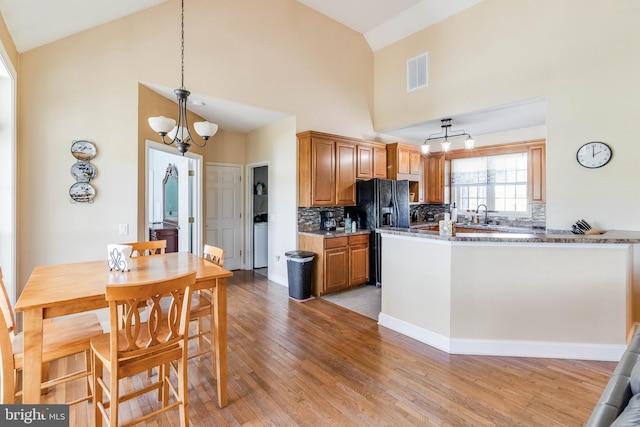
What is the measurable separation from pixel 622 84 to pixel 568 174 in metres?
1.04

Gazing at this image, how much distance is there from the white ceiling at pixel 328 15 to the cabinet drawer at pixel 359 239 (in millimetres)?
2190

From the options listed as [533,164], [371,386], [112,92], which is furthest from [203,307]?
[533,164]

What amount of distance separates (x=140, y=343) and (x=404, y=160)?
5.29 meters

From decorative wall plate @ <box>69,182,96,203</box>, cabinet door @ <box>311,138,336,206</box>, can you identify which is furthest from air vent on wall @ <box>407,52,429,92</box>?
decorative wall plate @ <box>69,182,96,203</box>

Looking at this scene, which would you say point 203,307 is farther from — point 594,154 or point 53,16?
point 594,154

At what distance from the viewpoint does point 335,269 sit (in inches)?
186

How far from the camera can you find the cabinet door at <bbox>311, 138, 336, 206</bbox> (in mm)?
4781

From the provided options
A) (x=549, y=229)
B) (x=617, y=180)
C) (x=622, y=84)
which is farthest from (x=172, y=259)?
(x=622, y=84)

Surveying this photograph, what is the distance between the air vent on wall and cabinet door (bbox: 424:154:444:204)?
2217mm

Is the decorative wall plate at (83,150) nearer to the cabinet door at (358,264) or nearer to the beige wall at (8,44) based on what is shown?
the beige wall at (8,44)

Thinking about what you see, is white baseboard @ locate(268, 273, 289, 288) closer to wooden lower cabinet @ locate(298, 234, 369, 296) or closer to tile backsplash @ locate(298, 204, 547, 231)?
wooden lower cabinet @ locate(298, 234, 369, 296)

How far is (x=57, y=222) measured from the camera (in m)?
3.16

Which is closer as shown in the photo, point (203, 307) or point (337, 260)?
point (203, 307)

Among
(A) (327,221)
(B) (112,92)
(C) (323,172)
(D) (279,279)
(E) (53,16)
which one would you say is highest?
(E) (53,16)
